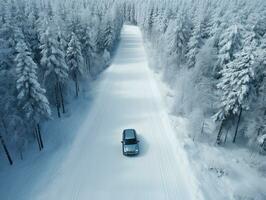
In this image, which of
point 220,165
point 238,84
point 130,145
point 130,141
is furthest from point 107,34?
point 220,165

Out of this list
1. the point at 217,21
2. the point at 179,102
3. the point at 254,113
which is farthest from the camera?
the point at 217,21

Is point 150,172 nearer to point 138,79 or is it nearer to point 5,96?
point 5,96

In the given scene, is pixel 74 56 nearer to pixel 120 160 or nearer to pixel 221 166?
pixel 120 160

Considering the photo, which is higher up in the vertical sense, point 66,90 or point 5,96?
point 5,96

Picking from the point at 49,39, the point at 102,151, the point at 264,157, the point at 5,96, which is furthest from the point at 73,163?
the point at 264,157

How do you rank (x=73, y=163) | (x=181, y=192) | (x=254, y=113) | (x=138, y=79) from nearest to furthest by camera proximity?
(x=181, y=192)
(x=73, y=163)
(x=254, y=113)
(x=138, y=79)

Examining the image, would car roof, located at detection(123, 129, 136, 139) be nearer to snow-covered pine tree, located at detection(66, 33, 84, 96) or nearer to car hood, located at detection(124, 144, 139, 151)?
car hood, located at detection(124, 144, 139, 151)

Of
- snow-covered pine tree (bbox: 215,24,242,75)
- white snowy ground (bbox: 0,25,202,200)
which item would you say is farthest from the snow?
snow-covered pine tree (bbox: 215,24,242,75)
